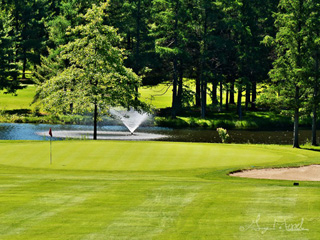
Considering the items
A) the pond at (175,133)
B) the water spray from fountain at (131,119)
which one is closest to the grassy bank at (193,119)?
the water spray from fountain at (131,119)

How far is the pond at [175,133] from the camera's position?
1866 inches

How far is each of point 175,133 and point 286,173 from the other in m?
31.1

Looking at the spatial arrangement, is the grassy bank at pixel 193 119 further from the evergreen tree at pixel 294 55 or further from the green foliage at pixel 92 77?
the evergreen tree at pixel 294 55

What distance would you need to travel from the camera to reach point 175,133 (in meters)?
52.8

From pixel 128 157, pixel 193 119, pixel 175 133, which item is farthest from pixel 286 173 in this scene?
pixel 193 119

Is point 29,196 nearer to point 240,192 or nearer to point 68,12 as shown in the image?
point 240,192

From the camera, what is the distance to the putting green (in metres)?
20.9

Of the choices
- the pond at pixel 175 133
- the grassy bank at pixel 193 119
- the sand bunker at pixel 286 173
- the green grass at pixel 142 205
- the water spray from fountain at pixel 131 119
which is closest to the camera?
the green grass at pixel 142 205

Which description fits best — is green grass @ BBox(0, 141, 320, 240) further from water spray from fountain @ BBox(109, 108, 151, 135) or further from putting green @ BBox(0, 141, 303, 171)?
water spray from fountain @ BBox(109, 108, 151, 135)

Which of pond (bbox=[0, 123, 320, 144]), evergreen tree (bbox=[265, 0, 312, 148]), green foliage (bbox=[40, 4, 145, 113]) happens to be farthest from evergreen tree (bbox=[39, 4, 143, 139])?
evergreen tree (bbox=[265, 0, 312, 148])

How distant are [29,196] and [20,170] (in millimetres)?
6862

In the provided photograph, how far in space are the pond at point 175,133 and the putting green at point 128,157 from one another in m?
19.5

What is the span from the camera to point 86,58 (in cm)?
3622

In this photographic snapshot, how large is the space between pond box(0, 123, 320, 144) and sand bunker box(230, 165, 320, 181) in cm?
2369
